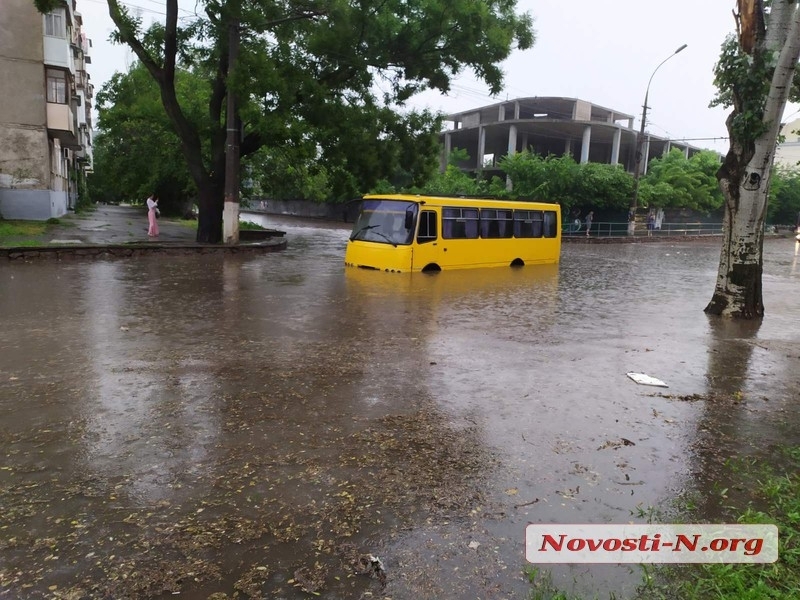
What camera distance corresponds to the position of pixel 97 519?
3.50 meters

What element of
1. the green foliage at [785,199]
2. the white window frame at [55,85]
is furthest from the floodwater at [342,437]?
the green foliage at [785,199]

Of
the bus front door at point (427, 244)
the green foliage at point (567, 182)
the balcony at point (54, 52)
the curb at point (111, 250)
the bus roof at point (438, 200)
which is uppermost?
the balcony at point (54, 52)

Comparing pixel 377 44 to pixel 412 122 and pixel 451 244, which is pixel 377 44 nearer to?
pixel 412 122

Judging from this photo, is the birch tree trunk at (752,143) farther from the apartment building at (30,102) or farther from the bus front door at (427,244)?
the apartment building at (30,102)

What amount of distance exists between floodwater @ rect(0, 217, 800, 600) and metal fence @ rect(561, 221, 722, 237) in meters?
28.7

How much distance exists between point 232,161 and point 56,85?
13143 millimetres

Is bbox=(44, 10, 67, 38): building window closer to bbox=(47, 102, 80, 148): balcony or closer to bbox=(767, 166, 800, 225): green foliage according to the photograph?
bbox=(47, 102, 80, 148): balcony

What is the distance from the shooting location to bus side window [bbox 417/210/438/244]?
631 inches

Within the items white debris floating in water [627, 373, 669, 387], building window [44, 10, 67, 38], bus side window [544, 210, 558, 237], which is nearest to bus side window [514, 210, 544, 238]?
bus side window [544, 210, 558, 237]

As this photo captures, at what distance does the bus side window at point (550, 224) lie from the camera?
2147 centimetres

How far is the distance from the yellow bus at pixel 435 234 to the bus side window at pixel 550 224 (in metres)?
1.23

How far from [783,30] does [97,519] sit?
11.4m

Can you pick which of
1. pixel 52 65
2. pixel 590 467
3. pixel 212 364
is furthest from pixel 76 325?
pixel 52 65

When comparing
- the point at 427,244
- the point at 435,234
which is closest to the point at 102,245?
the point at 427,244
